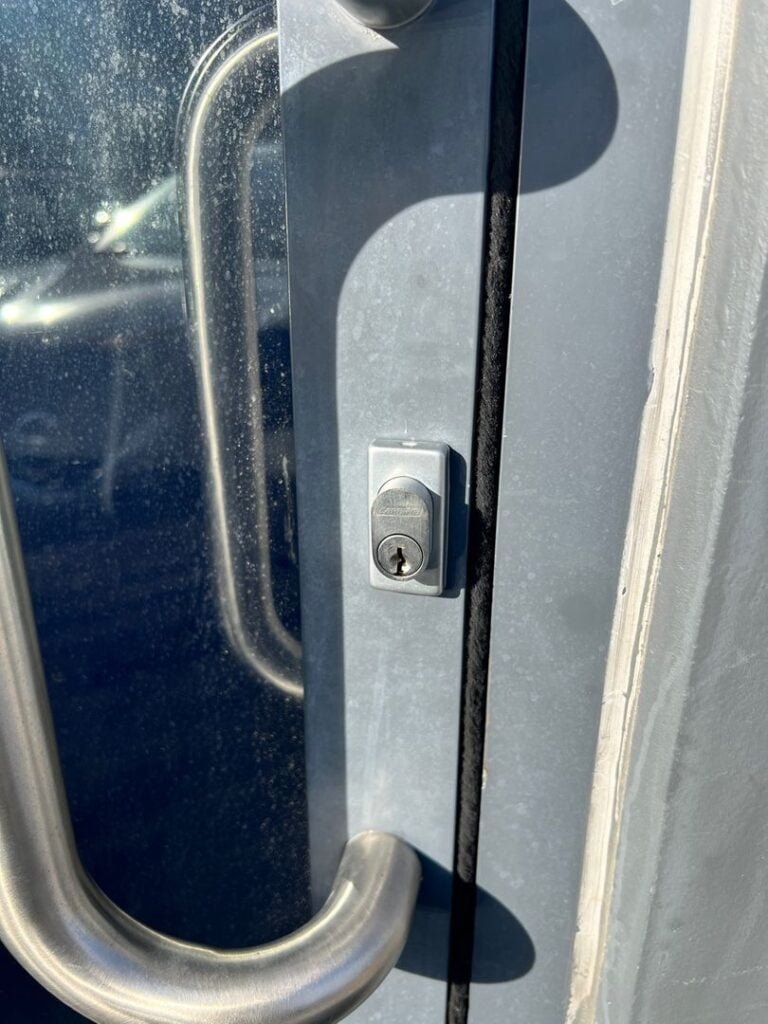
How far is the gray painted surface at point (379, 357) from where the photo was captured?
57cm

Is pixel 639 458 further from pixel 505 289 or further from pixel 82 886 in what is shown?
pixel 82 886

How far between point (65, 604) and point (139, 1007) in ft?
1.15

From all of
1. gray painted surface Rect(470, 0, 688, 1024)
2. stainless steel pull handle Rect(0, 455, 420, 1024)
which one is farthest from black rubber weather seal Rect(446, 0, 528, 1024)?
stainless steel pull handle Rect(0, 455, 420, 1024)

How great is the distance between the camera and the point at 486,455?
0.64 meters

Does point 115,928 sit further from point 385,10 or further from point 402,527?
point 385,10

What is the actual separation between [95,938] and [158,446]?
15.2 inches

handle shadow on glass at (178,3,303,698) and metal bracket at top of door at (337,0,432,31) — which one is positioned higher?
metal bracket at top of door at (337,0,432,31)

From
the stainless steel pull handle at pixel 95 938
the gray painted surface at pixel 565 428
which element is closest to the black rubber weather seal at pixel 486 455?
the gray painted surface at pixel 565 428

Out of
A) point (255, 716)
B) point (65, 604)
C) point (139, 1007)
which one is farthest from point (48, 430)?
point (139, 1007)

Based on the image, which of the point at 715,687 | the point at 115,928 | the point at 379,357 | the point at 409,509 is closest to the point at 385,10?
the point at 379,357

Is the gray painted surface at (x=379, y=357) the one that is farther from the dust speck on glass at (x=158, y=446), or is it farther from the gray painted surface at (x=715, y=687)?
the gray painted surface at (x=715, y=687)

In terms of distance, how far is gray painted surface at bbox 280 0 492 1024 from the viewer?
572 millimetres

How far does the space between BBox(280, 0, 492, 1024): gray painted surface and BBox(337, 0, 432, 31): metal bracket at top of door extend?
0.9 inches

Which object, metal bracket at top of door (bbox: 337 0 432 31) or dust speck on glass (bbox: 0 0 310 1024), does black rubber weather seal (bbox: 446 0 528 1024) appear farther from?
dust speck on glass (bbox: 0 0 310 1024)
